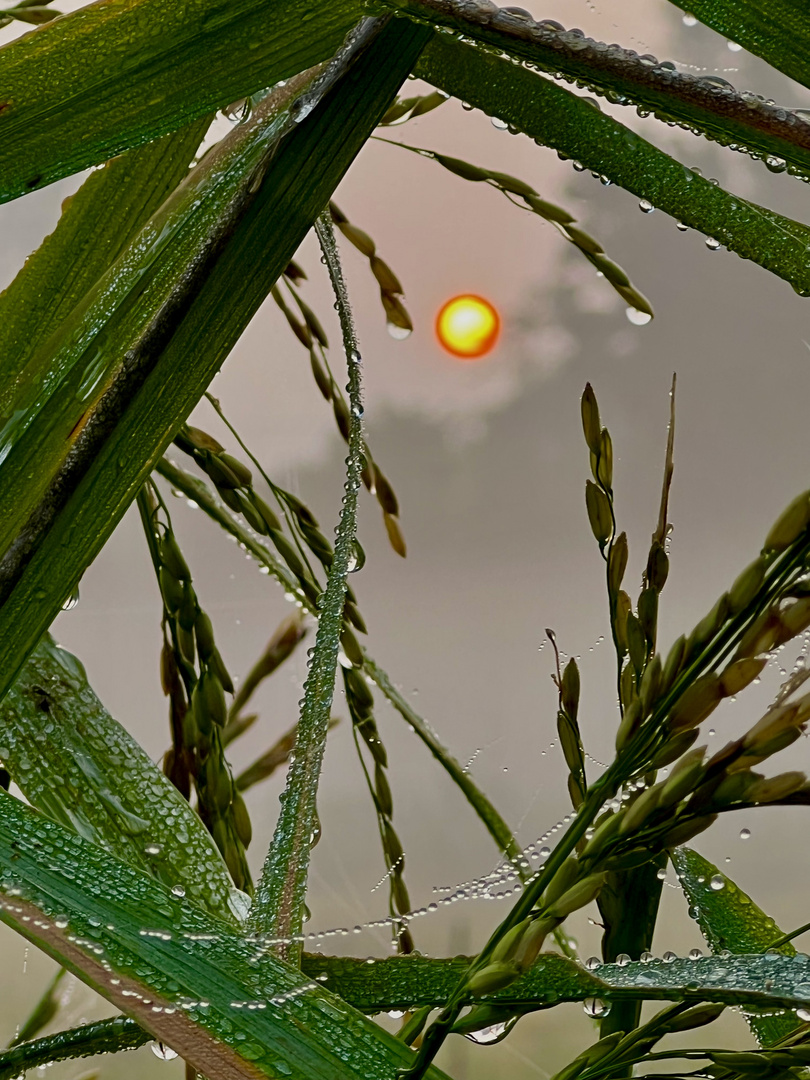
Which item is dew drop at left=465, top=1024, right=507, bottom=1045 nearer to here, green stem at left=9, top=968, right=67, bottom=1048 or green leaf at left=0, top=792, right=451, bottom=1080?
green leaf at left=0, top=792, right=451, bottom=1080

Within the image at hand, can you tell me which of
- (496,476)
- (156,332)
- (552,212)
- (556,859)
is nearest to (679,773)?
(556,859)

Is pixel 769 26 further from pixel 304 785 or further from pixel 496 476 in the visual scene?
pixel 496 476

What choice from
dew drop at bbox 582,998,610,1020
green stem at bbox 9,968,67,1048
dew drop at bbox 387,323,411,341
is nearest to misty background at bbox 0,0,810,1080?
dew drop at bbox 387,323,411,341

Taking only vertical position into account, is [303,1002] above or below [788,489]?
below

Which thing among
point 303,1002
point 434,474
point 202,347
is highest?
point 434,474

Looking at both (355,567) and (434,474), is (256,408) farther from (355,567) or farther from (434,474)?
(355,567)

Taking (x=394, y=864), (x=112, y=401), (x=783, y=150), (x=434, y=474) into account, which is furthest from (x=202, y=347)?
(x=434, y=474)
